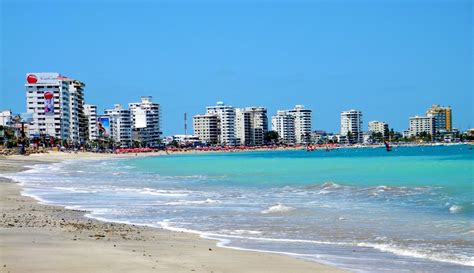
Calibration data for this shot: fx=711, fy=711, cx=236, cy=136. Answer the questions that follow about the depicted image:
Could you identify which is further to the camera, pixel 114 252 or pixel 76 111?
pixel 76 111

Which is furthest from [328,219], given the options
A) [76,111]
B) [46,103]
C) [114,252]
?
[76,111]

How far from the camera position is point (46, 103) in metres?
152

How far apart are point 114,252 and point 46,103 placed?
147523 mm

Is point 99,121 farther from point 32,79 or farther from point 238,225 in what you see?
point 238,225

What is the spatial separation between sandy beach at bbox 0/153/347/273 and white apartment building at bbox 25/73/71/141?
142 m

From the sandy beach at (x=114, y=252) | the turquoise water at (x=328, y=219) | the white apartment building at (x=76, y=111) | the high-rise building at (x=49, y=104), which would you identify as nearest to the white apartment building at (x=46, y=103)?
the high-rise building at (x=49, y=104)

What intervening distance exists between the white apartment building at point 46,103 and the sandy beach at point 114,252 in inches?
5576

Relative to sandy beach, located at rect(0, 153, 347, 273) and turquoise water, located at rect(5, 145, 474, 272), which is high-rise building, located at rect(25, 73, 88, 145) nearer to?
turquoise water, located at rect(5, 145, 474, 272)

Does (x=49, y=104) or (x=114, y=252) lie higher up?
(x=49, y=104)

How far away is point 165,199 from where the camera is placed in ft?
77.6

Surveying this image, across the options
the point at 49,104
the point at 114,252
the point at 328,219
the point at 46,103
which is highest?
the point at 46,103

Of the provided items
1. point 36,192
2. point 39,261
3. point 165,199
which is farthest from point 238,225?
point 36,192

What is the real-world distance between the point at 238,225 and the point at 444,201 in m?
8.87

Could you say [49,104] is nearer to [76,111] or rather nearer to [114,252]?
[76,111]
